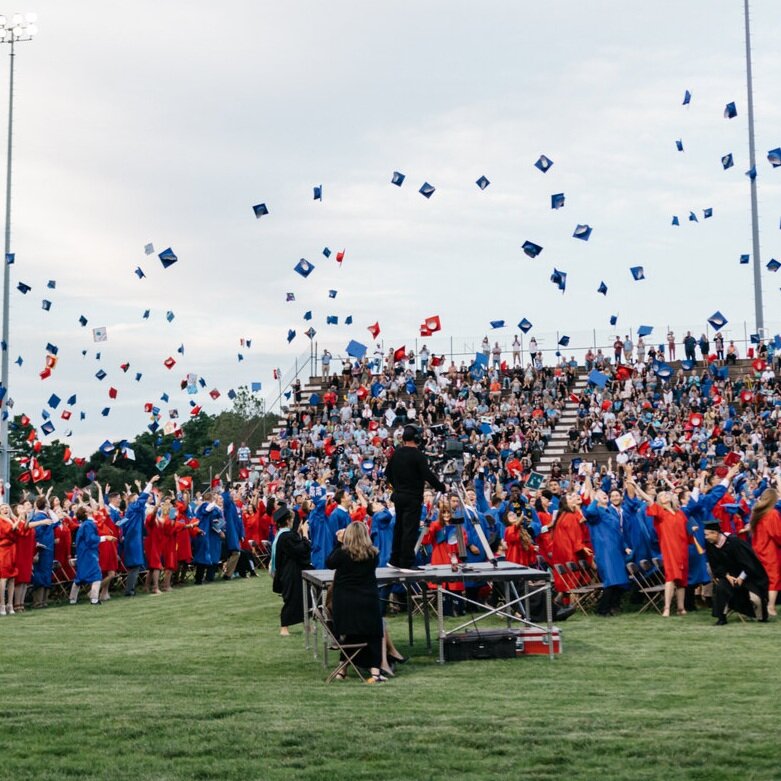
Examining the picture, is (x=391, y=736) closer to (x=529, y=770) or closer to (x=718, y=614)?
(x=529, y=770)

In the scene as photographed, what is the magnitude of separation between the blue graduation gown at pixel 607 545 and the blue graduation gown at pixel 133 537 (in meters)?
9.33

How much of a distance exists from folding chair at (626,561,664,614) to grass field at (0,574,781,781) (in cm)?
192

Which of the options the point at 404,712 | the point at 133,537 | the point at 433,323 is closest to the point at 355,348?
the point at 433,323

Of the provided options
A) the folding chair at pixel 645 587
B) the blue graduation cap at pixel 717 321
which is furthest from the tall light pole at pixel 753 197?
the folding chair at pixel 645 587

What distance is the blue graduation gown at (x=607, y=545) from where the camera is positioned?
1655cm

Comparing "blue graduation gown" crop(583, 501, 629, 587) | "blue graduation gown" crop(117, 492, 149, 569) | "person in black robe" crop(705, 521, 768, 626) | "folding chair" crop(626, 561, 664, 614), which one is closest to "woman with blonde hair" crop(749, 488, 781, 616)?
"person in black robe" crop(705, 521, 768, 626)

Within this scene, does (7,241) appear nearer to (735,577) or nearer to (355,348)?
(355,348)

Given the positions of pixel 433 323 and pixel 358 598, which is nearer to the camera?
pixel 358 598

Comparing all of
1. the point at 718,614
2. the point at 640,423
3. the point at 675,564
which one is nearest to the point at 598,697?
the point at 718,614

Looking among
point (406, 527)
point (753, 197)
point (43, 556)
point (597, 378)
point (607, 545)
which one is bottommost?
point (43, 556)

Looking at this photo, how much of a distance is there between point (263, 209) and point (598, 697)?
2474 centimetres

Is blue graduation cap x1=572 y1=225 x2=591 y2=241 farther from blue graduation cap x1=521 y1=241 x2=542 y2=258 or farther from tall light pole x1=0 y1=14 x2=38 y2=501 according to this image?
tall light pole x1=0 y1=14 x2=38 y2=501

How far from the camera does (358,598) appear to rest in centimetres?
1147

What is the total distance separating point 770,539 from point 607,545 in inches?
86.4
